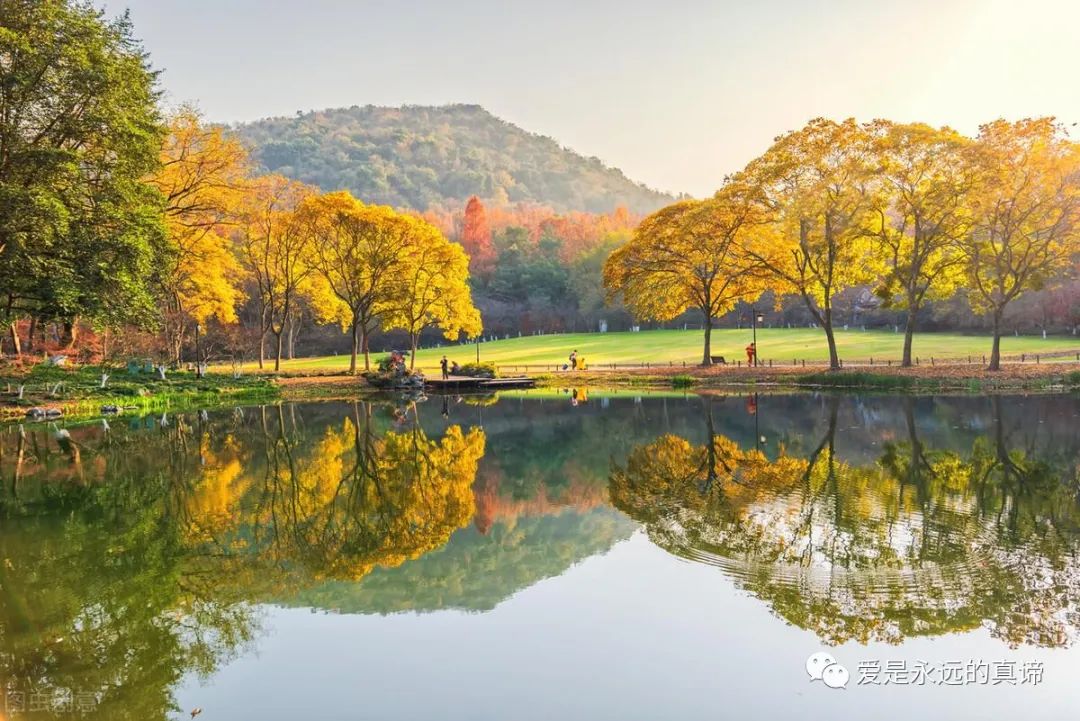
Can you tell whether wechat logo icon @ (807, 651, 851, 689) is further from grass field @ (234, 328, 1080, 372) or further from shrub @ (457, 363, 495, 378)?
grass field @ (234, 328, 1080, 372)

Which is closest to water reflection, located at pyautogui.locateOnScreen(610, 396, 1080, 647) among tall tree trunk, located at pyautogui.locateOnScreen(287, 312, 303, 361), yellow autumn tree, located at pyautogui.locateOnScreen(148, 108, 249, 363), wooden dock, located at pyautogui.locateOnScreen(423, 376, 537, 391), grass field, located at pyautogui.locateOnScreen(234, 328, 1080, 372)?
wooden dock, located at pyautogui.locateOnScreen(423, 376, 537, 391)

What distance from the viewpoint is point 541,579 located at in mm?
11883

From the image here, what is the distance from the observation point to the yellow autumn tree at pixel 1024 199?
36.4 metres

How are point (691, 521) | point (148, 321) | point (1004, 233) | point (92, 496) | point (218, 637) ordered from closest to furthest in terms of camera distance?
point (218, 637), point (691, 521), point (92, 496), point (148, 321), point (1004, 233)

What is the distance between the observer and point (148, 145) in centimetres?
3188

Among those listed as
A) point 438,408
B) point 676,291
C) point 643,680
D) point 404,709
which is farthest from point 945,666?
point 676,291

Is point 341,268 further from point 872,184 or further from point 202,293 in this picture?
point 872,184

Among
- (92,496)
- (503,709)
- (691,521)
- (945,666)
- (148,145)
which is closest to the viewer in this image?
(503,709)

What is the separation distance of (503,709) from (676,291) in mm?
45593

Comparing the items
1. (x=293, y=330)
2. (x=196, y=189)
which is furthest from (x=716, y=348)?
(x=293, y=330)

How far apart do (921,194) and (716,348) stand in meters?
26.2

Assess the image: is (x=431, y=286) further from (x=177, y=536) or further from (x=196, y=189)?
(x=177, y=536)

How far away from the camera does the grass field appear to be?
5475cm

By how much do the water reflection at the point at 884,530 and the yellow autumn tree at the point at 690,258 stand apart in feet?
89.0
